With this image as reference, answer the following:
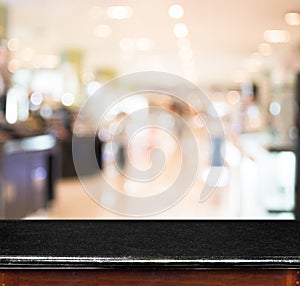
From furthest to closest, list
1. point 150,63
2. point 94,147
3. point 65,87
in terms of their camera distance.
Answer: point 150,63 → point 65,87 → point 94,147

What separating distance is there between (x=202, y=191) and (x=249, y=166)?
2.00 metres

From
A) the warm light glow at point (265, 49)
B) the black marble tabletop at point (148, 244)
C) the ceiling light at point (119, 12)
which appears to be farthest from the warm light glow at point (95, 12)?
the black marble tabletop at point (148, 244)

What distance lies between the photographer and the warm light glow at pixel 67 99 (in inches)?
658

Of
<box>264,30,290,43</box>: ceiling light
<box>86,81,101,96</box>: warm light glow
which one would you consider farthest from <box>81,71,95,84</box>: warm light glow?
<box>264,30,290,43</box>: ceiling light

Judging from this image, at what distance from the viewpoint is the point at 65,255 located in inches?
75.2

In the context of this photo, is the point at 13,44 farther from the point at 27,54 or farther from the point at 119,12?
the point at 119,12

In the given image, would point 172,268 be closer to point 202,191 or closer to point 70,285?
point 70,285

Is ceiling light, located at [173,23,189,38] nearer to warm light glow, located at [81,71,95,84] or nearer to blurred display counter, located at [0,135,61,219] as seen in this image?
blurred display counter, located at [0,135,61,219]

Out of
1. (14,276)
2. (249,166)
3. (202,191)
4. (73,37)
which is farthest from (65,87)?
(14,276)

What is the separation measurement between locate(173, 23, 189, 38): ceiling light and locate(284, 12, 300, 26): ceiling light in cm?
191

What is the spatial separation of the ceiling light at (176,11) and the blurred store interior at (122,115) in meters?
0.02

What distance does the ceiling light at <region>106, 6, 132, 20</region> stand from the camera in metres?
9.27

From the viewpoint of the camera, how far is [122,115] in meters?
18.2

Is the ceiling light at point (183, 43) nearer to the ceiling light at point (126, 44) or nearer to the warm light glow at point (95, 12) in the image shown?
the ceiling light at point (126, 44)
